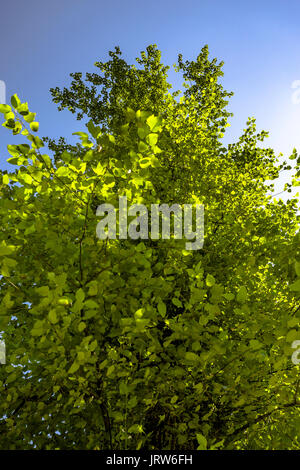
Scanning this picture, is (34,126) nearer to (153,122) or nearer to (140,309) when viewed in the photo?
(153,122)

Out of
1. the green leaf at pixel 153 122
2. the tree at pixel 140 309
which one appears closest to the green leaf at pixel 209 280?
the tree at pixel 140 309

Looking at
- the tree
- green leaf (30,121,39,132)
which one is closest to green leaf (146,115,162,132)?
the tree

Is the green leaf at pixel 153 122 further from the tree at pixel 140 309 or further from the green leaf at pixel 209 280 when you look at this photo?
the green leaf at pixel 209 280

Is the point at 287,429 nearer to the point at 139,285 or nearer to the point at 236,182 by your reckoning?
the point at 139,285

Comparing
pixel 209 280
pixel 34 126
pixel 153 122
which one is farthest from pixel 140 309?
pixel 34 126

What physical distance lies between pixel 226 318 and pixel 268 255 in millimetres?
1242

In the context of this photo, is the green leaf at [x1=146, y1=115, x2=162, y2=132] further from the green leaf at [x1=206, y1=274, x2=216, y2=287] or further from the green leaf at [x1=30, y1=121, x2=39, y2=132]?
the green leaf at [x1=206, y1=274, x2=216, y2=287]

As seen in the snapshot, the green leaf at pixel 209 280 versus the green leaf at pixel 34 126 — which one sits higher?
the green leaf at pixel 34 126

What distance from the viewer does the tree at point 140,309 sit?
6.99 ft

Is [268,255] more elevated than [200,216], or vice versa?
[200,216]

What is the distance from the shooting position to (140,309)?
1.91 metres

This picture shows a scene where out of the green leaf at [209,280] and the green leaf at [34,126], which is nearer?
the green leaf at [34,126]
